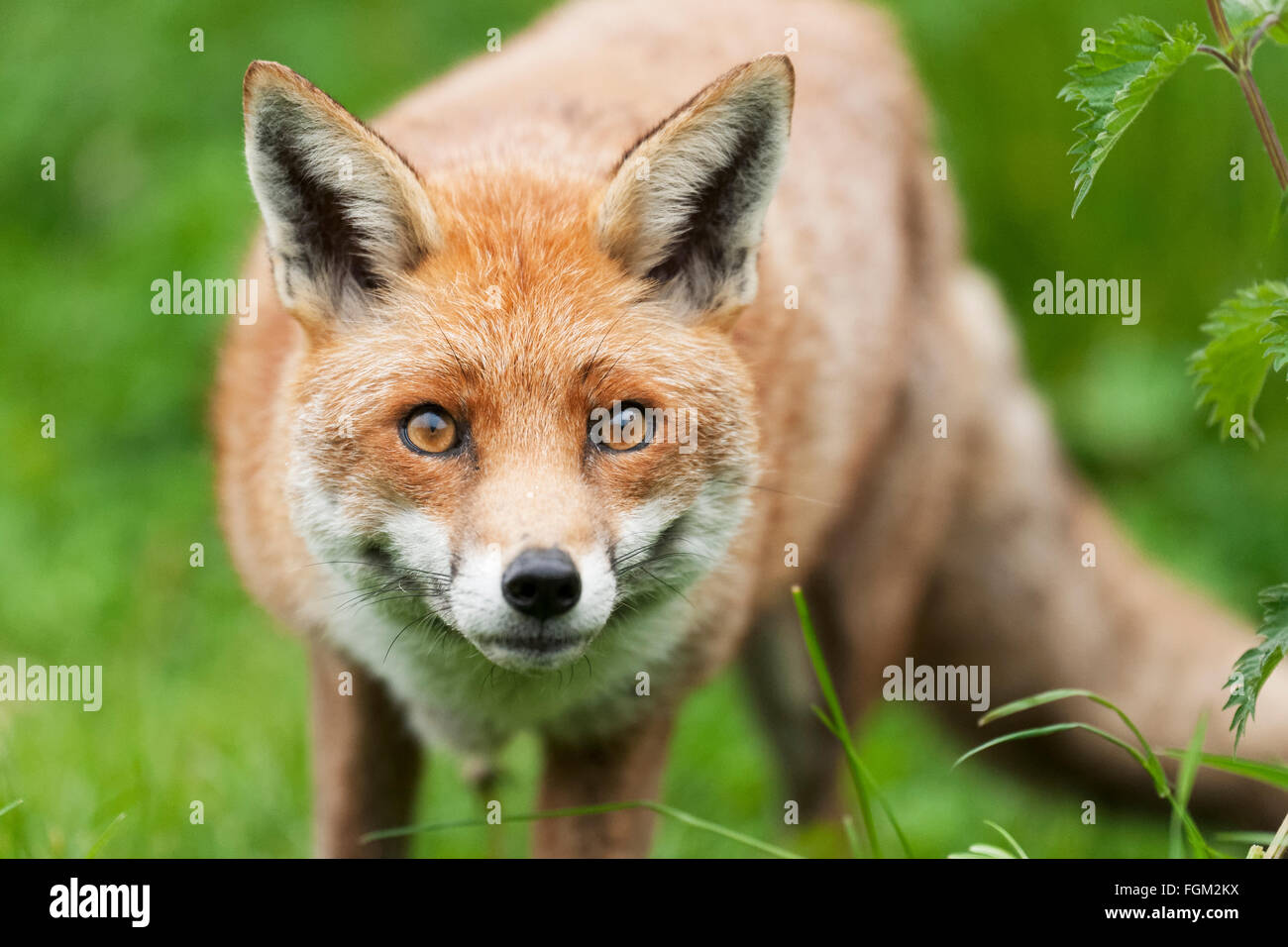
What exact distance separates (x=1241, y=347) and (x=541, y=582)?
1.49 metres

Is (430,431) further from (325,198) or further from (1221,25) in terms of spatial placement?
(1221,25)

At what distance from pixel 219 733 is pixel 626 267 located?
2911 millimetres

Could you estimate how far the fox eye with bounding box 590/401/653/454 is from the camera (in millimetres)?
2979

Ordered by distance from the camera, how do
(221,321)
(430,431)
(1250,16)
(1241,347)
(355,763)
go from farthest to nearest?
(221,321), (355,763), (430,431), (1241,347), (1250,16)

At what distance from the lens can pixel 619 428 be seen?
9.84 ft

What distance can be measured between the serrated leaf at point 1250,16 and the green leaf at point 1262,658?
1028 mm

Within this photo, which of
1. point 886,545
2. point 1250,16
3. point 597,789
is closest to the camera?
point 1250,16

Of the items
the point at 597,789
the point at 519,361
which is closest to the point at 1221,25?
the point at 519,361

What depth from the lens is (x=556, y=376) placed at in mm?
2965

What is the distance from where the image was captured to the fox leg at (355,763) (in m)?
3.95

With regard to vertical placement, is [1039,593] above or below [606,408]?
below

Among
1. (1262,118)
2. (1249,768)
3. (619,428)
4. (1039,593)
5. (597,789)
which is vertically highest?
(1262,118)

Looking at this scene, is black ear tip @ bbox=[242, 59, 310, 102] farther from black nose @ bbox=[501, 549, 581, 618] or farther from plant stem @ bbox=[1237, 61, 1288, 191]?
plant stem @ bbox=[1237, 61, 1288, 191]

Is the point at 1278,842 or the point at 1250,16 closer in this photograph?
the point at 1250,16
